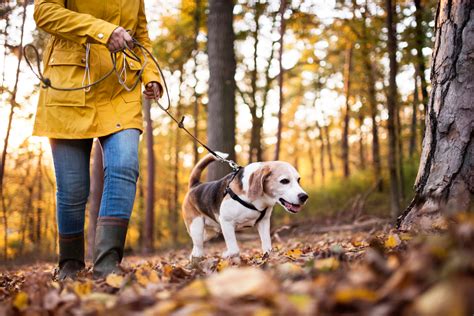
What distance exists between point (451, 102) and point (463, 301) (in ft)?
8.32

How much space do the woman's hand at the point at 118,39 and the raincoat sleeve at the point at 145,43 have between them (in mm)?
485

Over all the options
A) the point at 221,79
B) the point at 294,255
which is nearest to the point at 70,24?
the point at 294,255

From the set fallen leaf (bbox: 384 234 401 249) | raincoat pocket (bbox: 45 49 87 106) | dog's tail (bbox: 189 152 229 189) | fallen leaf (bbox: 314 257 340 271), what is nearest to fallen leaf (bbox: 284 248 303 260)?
fallen leaf (bbox: 384 234 401 249)

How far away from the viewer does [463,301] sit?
118cm

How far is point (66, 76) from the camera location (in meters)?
3.38

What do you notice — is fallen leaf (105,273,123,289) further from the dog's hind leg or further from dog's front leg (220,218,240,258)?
the dog's hind leg

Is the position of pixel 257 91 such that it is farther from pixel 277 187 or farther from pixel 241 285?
pixel 241 285

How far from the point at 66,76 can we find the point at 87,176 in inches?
29.0

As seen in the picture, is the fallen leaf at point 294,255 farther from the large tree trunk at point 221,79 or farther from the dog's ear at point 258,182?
the large tree trunk at point 221,79

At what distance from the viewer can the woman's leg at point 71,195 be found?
11.1 feet

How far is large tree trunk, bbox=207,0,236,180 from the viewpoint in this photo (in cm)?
881

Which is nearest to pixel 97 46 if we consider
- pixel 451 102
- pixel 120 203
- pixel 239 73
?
pixel 120 203

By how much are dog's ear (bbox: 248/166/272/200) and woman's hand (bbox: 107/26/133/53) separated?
1955 millimetres

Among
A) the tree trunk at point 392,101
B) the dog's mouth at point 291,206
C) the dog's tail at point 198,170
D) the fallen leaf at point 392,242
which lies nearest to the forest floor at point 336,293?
the fallen leaf at point 392,242
